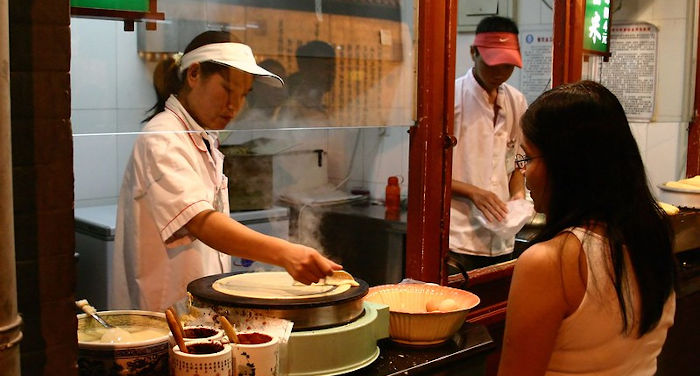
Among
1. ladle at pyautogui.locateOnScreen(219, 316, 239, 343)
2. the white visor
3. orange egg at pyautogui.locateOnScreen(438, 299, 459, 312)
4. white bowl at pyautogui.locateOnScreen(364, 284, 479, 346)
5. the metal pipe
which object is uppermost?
the white visor

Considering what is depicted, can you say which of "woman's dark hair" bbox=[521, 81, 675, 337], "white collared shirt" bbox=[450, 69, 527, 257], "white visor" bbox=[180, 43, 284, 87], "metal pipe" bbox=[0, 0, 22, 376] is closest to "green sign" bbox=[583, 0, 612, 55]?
"white collared shirt" bbox=[450, 69, 527, 257]

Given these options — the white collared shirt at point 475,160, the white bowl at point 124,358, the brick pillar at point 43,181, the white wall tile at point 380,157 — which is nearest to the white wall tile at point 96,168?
the white wall tile at point 380,157

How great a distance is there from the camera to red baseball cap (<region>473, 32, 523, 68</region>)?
3.50m

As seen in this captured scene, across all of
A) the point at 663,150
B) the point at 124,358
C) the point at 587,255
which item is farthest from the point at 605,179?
the point at 663,150

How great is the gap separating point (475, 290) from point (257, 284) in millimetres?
1473

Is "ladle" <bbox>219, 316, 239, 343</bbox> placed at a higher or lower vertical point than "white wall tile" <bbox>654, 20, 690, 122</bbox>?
lower

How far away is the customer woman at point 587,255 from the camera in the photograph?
162cm

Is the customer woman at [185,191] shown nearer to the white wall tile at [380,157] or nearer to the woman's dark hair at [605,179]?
the woman's dark hair at [605,179]

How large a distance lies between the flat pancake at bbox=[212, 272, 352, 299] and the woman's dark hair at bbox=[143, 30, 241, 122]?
50 cm

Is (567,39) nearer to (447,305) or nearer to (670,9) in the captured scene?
(670,9)

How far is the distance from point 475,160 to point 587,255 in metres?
1.82

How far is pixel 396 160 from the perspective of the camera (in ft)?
13.1

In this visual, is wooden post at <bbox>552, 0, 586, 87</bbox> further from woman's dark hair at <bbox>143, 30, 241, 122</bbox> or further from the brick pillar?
the brick pillar

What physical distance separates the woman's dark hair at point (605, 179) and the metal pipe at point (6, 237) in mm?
1027
